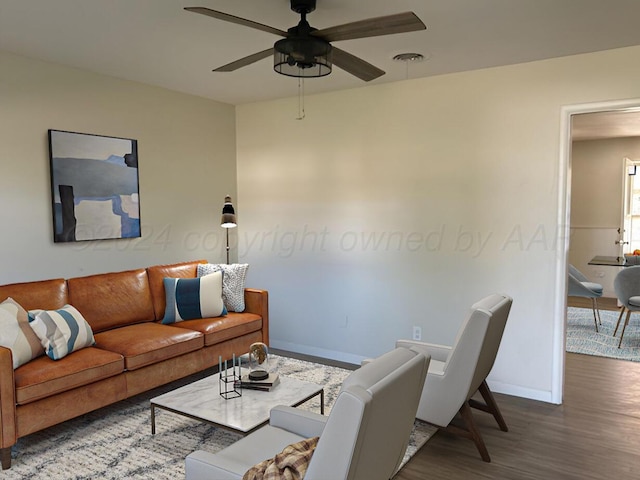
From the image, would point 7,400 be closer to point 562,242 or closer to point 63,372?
point 63,372

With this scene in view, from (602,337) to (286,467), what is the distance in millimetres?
5237

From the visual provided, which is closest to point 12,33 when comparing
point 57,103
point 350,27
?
point 57,103

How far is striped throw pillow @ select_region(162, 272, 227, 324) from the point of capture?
421 centimetres

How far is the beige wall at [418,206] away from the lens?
375 centimetres

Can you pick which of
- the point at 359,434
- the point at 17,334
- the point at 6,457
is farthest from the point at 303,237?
the point at 359,434

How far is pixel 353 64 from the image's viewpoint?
263 centimetres

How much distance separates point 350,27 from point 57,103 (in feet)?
8.77

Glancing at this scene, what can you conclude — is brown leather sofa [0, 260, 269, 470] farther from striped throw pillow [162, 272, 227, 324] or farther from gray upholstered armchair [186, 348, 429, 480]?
gray upholstered armchair [186, 348, 429, 480]

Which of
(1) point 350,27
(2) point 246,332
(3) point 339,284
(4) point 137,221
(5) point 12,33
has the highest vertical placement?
(5) point 12,33

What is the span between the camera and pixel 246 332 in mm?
4359

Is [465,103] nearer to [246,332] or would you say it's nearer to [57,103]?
[246,332]

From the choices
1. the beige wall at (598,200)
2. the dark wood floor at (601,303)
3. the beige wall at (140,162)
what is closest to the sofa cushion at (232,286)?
the beige wall at (140,162)

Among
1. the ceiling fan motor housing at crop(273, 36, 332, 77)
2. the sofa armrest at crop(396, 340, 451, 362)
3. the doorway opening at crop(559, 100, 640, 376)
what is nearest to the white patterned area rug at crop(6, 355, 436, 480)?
the sofa armrest at crop(396, 340, 451, 362)

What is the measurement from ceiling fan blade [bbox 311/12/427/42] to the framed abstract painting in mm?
2475
